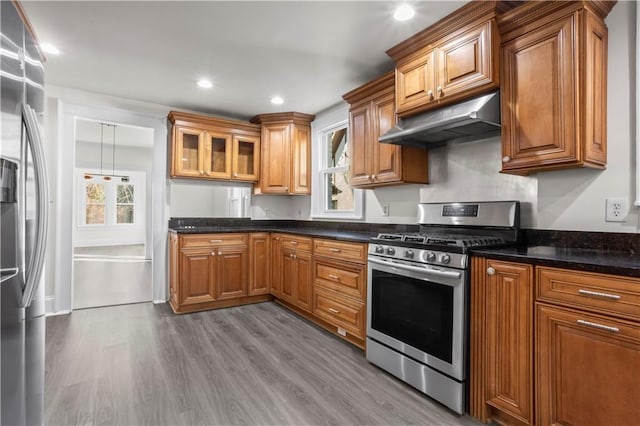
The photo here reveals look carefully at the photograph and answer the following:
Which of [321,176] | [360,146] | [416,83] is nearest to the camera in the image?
[416,83]

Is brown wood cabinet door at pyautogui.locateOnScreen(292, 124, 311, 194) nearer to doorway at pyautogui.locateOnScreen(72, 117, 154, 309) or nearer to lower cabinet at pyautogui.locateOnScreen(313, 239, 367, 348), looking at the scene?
lower cabinet at pyautogui.locateOnScreen(313, 239, 367, 348)

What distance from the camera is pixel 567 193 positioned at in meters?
1.98

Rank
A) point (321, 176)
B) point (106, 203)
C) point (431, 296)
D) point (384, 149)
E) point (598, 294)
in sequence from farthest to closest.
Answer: point (106, 203)
point (321, 176)
point (384, 149)
point (431, 296)
point (598, 294)

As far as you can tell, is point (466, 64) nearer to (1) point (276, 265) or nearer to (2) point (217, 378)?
(2) point (217, 378)

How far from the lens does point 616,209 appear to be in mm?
1805

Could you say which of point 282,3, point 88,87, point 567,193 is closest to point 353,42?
point 282,3

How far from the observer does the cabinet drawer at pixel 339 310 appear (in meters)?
2.65

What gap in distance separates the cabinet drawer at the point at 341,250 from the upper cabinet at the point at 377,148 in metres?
0.62

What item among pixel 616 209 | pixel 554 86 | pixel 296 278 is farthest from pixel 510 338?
pixel 296 278

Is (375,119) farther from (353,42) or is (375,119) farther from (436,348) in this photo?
(436,348)

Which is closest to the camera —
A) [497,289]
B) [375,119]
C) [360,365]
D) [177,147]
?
[497,289]

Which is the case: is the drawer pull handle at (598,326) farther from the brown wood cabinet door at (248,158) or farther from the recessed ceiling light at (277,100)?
the brown wood cabinet door at (248,158)

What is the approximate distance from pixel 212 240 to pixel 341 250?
1637 millimetres

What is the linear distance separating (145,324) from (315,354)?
71.0 inches
